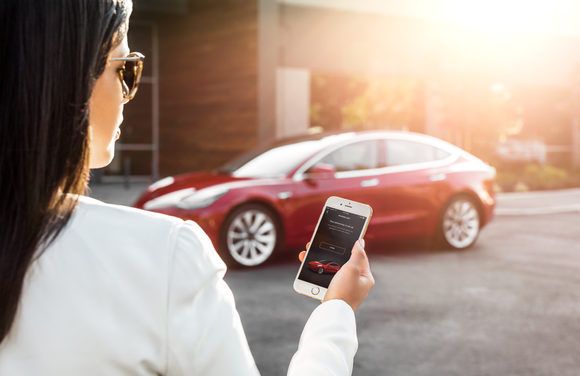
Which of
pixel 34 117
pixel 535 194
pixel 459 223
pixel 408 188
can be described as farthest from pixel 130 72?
pixel 535 194

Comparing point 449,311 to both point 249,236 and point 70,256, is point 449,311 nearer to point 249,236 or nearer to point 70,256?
point 249,236

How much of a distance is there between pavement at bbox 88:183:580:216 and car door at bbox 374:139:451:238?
4586 mm

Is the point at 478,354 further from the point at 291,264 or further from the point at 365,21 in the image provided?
the point at 365,21

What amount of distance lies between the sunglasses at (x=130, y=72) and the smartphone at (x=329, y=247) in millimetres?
745

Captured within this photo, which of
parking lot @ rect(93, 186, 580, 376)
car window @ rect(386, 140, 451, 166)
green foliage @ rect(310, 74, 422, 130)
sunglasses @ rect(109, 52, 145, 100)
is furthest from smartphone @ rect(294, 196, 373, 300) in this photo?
green foliage @ rect(310, 74, 422, 130)

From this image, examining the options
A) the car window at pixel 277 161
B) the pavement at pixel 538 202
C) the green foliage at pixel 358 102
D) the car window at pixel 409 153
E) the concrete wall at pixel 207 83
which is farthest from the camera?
the green foliage at pixel 358 102

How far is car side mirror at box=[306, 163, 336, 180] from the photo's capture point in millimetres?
6938

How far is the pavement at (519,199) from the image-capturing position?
40.2 feet

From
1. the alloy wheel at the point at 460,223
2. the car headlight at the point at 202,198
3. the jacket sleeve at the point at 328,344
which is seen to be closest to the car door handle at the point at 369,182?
the alloy wheel at the point at 460,223

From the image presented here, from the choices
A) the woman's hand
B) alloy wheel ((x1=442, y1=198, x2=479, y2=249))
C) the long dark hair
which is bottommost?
alloy wheel ((x1=442, y1=198, x2=479, y2=249))

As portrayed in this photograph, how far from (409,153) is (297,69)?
918 cm

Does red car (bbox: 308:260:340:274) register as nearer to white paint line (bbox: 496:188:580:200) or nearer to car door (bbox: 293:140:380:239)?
car door (bbox: 293:140:380:239)

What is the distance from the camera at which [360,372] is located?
12.0 ft

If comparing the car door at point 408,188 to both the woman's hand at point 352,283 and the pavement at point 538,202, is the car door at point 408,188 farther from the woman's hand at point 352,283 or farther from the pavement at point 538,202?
the woman's hand at point 352,283
